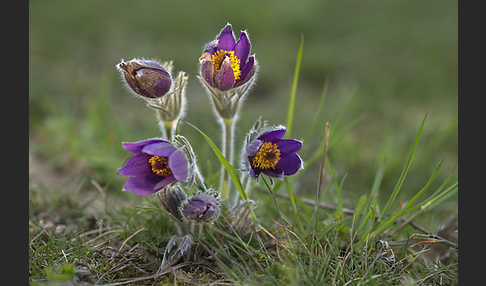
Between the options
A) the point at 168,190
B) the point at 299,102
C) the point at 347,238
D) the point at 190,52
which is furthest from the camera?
the point at 190,52

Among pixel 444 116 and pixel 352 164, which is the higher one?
pixel 444 116

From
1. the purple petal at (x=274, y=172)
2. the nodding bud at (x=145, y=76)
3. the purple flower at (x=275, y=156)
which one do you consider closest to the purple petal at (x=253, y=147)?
the purple flower at (x=275, y=156)

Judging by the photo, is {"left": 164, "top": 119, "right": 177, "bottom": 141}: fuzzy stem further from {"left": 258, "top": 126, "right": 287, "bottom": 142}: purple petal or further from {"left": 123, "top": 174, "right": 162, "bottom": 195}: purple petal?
{"left": 258, "top": 126, "right": 287, "bottom": 142}: purple petal

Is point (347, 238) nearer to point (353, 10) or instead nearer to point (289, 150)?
point (289, 150)

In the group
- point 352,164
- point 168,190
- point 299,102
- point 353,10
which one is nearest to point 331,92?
point 299,102

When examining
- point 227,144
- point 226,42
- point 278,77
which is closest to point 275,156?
point 227,144

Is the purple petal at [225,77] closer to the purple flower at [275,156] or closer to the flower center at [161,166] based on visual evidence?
the purple flower at [275,156]

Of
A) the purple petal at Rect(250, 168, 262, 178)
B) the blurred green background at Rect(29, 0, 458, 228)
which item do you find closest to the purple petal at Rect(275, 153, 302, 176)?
the purple petal at Rect(250, 168, 262, 178)
